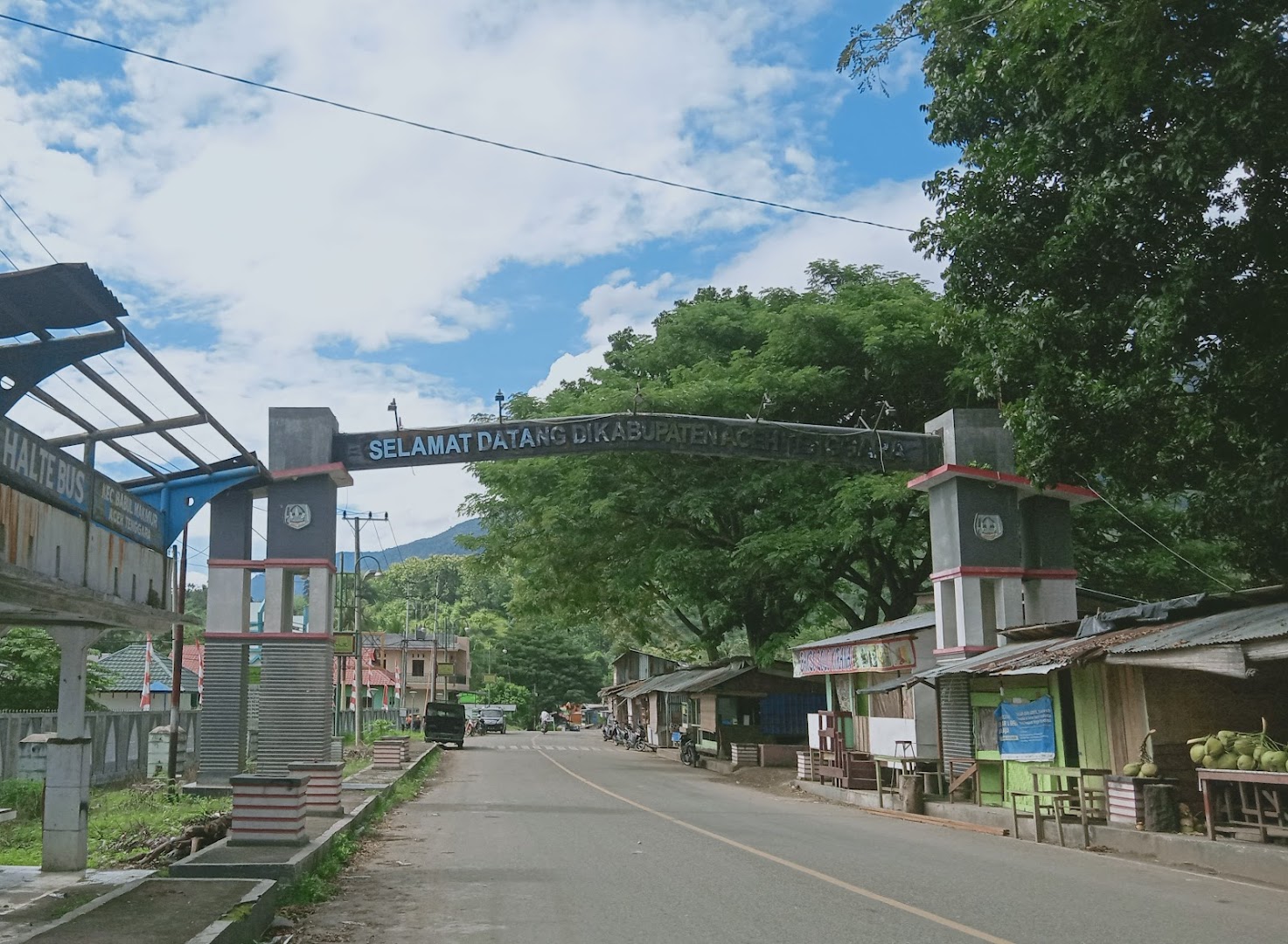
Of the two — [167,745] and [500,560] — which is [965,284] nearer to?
[167,745]

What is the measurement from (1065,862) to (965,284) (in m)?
6.68

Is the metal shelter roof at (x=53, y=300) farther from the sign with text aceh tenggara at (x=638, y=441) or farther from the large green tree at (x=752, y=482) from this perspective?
the large green tree at (x=752, y=482)

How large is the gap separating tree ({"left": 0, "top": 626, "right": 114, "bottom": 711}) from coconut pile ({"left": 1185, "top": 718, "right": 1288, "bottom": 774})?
27068mm

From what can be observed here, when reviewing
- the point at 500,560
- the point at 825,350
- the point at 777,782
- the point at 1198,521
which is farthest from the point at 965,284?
the point at 500,560

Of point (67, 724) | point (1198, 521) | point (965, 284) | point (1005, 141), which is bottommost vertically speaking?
point (67, 724)

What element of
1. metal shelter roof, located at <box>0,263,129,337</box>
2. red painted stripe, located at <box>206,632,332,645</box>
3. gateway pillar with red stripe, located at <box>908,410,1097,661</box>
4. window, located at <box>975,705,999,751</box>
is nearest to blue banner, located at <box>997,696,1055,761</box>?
window, located at <box>975,705,999,751</box>

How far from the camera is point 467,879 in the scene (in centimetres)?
1158

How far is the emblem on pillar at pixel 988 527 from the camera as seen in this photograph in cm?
1962

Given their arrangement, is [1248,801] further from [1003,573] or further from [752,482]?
[752,482]

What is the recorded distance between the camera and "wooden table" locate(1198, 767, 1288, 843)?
38.3 feet

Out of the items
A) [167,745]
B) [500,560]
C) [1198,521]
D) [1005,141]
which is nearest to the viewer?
[1005,141]

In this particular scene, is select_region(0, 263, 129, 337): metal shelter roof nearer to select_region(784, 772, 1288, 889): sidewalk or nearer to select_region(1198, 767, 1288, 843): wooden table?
select_region(784, 772, 1288, 889): sidewalk

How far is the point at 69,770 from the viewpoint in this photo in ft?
37.3

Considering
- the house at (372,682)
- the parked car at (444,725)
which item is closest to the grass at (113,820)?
the parked car at (444,725)
